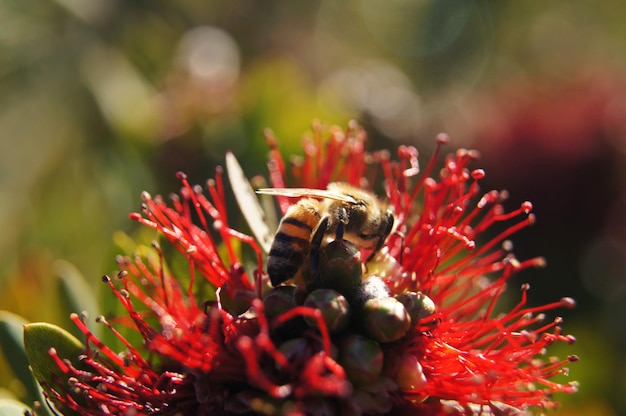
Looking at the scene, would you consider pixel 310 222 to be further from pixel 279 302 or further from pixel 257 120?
pixel 257 120

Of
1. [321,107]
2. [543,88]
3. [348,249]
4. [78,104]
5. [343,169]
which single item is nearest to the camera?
[348,249]

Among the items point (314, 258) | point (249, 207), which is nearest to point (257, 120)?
point (249, 207)

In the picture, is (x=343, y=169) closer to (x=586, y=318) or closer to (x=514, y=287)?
(x=514, y=287)

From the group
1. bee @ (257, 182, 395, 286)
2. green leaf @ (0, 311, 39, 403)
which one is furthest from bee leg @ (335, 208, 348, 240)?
green leaf @ (0, 311, 39, 403)

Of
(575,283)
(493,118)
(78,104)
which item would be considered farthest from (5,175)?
(575,283)

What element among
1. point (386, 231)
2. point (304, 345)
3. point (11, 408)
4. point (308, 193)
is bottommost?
point (11, 408)

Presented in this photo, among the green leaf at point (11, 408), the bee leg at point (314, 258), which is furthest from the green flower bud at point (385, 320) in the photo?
the green leaf at point (11, 408)
